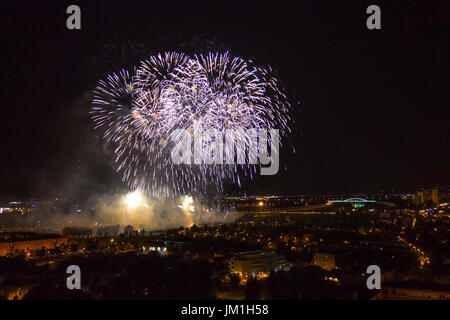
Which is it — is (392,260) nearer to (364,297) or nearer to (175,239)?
(364,297)

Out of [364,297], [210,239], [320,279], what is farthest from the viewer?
[210,239]

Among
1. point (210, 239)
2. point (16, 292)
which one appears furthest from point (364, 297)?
point (210, 239)

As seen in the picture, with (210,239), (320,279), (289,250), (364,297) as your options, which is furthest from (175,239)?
(364,297)

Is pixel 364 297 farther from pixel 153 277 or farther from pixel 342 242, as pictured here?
pixel 342 242

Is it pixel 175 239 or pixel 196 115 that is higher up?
pixel 196 115

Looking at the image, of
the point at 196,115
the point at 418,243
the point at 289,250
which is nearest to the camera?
the point at 196,115
